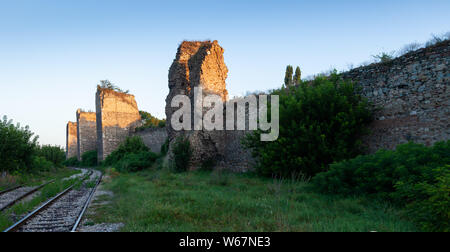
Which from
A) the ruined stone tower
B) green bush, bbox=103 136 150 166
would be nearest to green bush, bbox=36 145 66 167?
green bush, bbox=103 136 150 166

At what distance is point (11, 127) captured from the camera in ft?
55.2

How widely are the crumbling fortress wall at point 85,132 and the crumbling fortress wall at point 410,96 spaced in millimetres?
37554

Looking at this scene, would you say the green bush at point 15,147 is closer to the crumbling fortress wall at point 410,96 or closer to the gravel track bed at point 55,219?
the gravel track bed at point 55,219

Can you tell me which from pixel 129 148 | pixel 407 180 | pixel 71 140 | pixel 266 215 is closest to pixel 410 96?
pixel 407 180

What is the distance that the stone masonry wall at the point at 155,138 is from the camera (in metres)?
27.1

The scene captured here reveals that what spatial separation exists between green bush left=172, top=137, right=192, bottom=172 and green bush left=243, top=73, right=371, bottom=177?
748 cm

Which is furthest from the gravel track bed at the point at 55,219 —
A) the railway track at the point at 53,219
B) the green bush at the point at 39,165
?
the green bush at the point at 39,165

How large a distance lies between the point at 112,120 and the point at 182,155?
18848 millimetres

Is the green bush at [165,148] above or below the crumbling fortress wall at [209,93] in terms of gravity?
below

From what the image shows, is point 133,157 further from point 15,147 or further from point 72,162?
point 72,162

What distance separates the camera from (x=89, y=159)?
35.4 metres

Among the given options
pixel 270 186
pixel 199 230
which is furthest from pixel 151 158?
pixel 199 230
